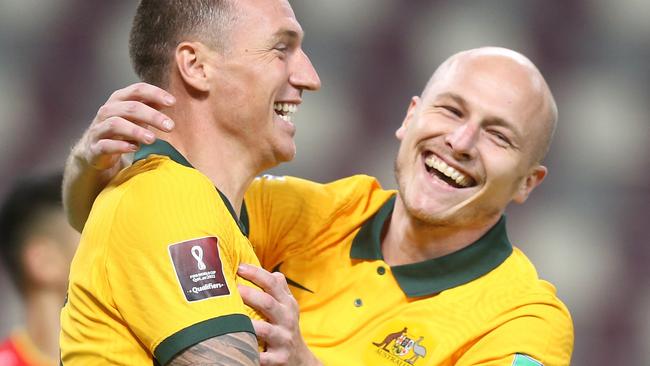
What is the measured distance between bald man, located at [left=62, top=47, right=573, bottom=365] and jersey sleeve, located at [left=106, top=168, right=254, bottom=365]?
556 millimetres

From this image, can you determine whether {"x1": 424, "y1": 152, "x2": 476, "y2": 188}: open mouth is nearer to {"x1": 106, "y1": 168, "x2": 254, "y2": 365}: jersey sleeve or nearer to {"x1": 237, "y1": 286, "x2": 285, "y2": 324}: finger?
{"x1": 237, "y1": 286, "x2": 285, "y2": 324}: finger

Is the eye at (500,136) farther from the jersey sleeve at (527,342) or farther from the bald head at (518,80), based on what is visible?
the jersey sleeve at (527,342)

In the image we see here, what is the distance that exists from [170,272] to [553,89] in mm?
2495

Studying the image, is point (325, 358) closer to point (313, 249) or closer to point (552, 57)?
point (313, 249)

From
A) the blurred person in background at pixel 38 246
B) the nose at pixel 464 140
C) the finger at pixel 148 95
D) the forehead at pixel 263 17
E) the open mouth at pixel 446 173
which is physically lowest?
the blurred person in background at pixel 38 246

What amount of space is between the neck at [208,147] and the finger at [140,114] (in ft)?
0.46

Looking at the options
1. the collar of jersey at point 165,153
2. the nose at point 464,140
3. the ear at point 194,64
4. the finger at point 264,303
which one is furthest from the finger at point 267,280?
the nose at point 464,140

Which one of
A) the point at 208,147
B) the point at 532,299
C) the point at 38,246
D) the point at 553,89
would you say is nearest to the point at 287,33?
the point at 208,147

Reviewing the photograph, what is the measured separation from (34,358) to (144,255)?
2.03m

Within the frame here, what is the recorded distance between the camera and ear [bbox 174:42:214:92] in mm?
1634

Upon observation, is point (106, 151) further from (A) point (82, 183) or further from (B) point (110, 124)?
(A) point (82, 183)

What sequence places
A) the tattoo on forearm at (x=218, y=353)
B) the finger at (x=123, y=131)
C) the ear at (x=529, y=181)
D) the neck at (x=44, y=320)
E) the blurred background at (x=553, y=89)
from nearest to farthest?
the tattoo on forearm at (x=218, y=353) → the finger at (x=123, y=131) → the ear at (x=529, y=181) → the neck at (x=44, y=320) → the blurred background at (x=553, y=89)

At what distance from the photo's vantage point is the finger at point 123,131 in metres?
1.43

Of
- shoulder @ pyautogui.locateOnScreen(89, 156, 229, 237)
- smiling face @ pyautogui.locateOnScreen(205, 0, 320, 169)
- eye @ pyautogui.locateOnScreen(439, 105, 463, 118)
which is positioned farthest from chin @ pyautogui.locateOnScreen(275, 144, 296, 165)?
eye @ pyautogui.locateOnScreen(439, 105, 463, 118)
